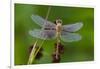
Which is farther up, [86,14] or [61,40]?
[86,14]

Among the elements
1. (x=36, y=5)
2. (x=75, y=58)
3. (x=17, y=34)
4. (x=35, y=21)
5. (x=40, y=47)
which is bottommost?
(x=75, y=58)

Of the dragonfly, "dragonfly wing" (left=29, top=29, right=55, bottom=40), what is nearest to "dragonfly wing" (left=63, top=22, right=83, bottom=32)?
the dragonfly

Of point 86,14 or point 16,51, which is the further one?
point 86,14

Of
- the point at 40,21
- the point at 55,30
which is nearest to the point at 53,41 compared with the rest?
the point at 55,30

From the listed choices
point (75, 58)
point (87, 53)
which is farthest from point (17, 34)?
point (87, 53)

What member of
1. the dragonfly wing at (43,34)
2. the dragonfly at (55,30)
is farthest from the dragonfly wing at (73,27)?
the dragonfly wing at (43,34)
